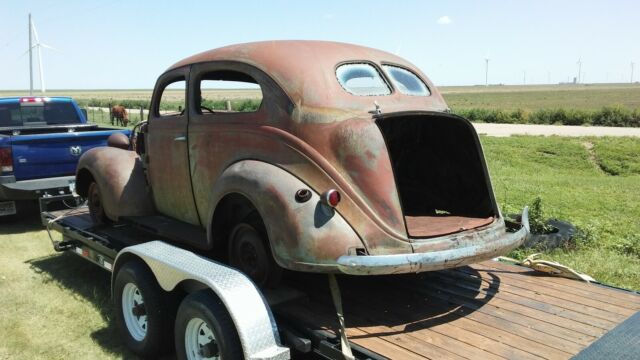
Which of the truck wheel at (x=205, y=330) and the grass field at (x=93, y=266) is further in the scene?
the grass field at (x=93, y=266)

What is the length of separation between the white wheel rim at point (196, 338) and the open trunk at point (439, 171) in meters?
1.56

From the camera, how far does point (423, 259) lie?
317 centimetres

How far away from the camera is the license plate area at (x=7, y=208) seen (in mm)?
7797

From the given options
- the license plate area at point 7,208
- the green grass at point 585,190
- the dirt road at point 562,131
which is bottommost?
the green grass at point 585,190

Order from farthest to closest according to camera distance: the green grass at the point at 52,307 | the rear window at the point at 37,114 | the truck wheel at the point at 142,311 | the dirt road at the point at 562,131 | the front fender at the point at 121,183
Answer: the dirt road at the point at 562,131 → the rear window at the point at 37,114 → the front fender at the point at 121,183 → the green grass at the point at 52,307 → the truck wheel at the point at 142,311

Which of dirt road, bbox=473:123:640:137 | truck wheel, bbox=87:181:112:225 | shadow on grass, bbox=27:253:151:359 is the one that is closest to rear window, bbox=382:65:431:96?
shadow on grass, bbox=27:253:151:359

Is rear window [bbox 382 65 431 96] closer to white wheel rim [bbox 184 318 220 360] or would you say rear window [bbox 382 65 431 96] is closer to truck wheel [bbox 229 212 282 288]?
truck wheel [bbox 229 212 282 288]

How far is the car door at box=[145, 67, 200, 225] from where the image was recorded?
14.9 ft

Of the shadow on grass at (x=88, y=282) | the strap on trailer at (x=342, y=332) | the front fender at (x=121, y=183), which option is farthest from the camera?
the front fender at (x=121, y=183)

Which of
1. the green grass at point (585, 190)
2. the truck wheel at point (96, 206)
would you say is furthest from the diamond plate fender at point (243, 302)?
the green grass at point (585, 190)

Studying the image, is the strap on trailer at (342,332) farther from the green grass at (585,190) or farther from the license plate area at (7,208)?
the license plate area at (7,208)

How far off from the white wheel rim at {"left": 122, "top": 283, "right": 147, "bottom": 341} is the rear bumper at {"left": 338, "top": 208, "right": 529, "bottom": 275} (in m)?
1.77

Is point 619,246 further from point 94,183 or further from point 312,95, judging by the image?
point 94,183

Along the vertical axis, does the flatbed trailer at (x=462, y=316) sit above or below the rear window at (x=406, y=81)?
below
